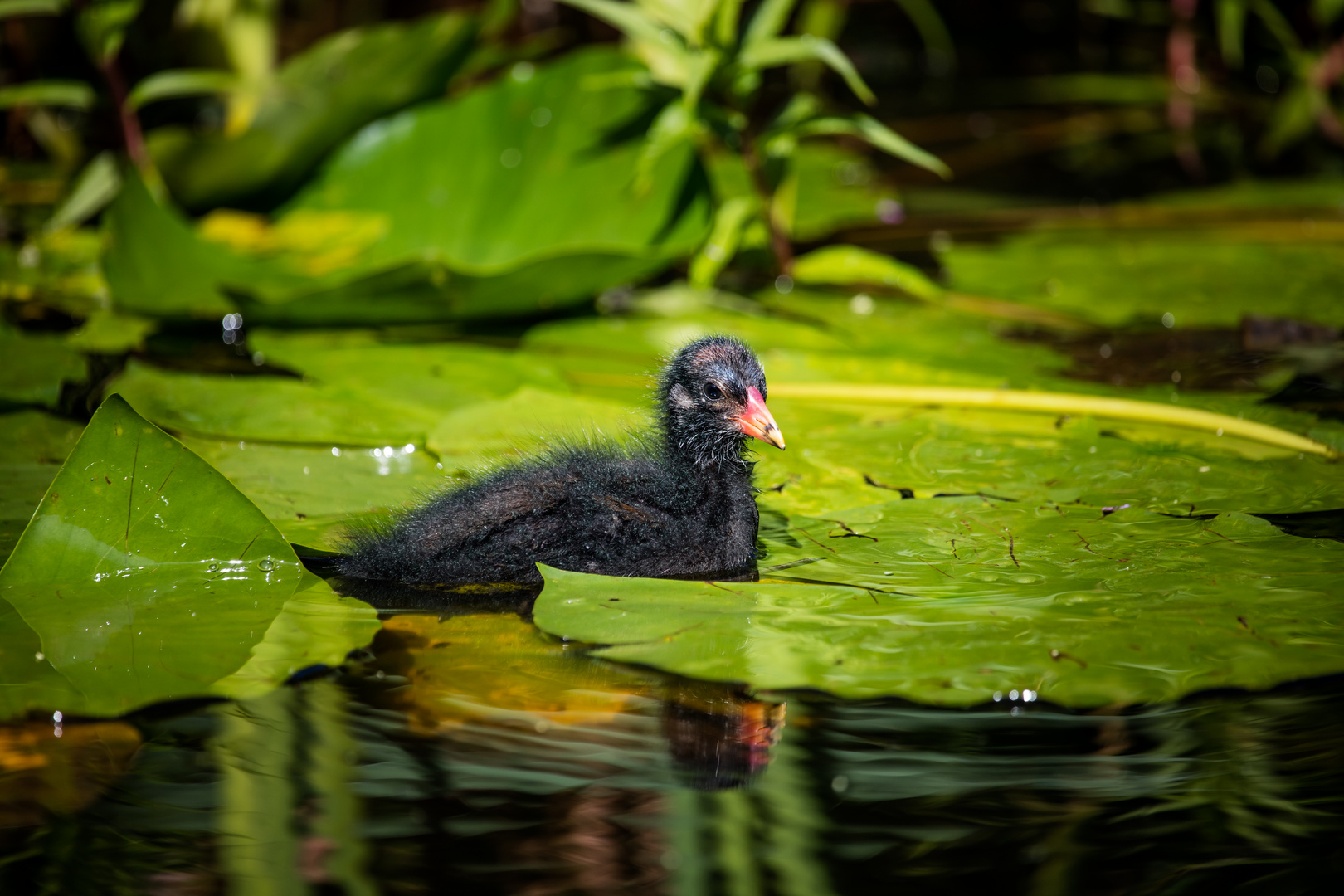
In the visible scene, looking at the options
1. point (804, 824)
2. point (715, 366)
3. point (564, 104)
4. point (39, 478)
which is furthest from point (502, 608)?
point (564, 104)

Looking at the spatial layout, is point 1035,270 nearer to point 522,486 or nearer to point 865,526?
point 865,526

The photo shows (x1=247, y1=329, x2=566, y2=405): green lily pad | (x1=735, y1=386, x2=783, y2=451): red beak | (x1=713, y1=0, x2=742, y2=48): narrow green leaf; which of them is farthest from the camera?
(x1=713, y1=0, x2=742, y2=48): narrow green leaf

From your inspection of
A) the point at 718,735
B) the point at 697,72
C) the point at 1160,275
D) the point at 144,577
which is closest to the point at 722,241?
the point at 697,72

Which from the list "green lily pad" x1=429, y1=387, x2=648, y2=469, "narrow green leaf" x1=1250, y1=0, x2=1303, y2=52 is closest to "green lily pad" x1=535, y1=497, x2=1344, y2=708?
"green lily pad" x1=429, y1=387, x2=648, y2=469

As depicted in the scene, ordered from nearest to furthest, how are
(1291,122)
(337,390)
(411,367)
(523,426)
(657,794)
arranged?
(657,794) < (523,426) < (337,390) < (411,367) < (1291,122)

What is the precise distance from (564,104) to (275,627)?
291 centimetres

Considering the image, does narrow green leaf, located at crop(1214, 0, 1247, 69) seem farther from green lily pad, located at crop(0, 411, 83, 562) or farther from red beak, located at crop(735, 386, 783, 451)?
green lily pad, located at crop(0, 411, 83, 562)

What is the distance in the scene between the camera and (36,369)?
12.2 feet

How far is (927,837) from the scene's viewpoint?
1.89 meters

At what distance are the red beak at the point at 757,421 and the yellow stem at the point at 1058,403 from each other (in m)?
0.82

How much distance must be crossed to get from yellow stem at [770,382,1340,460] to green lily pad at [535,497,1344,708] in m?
0.58

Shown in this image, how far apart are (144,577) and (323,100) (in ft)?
8.87

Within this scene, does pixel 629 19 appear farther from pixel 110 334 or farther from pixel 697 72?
pixel 110 334

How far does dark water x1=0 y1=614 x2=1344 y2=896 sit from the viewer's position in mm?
1809
